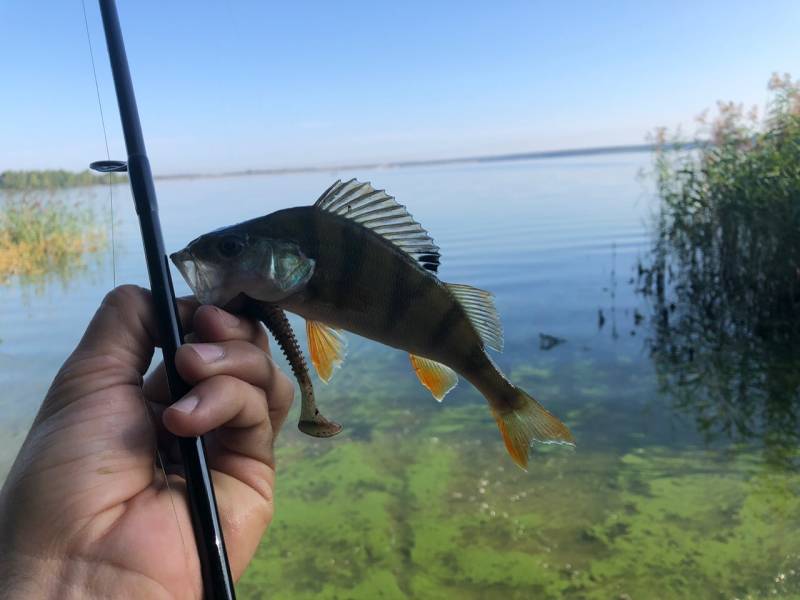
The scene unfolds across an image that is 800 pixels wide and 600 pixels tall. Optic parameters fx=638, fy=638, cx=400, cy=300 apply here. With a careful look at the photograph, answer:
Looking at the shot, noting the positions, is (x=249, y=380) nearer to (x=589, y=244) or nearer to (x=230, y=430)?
(x=230, y=430)

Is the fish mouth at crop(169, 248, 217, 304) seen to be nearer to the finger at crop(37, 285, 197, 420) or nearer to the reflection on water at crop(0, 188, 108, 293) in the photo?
the finger at crop(37, 285, 197, 420)

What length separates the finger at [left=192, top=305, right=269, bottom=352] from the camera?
5.03 ft

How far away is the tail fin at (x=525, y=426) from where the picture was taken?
4.67ft

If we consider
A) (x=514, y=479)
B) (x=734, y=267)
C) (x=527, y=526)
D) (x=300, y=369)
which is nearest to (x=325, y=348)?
(x=300, y=369)

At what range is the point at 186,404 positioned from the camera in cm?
148

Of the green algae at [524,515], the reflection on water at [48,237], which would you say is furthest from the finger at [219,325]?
the reflection on water at [48,237]

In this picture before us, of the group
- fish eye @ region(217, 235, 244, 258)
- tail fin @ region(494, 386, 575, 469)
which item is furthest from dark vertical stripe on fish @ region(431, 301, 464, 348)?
fish eye @ region(217, 235, 244, 258)

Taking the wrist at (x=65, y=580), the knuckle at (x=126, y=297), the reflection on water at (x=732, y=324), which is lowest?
the reflection on water at (x=732, y=324)

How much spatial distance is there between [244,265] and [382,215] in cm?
33

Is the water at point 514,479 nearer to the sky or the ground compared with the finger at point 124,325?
nearer to the ground

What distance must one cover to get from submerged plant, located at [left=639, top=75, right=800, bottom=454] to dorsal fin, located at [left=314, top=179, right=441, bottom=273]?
686cm

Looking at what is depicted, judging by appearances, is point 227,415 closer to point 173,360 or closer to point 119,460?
point 173,360

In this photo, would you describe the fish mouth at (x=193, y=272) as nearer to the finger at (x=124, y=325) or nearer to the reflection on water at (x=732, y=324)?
the finger at (x=124, y=325)

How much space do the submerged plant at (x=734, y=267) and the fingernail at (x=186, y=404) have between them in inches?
277
